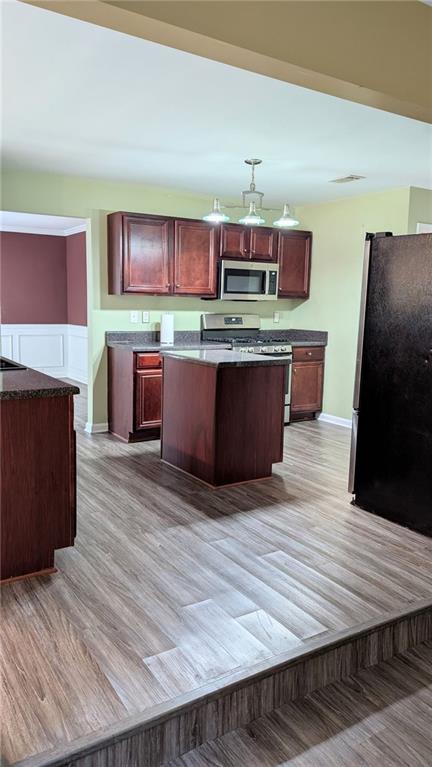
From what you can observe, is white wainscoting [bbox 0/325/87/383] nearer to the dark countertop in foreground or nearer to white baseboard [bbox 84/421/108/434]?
white baseboard [bbox 84/421/108/434]

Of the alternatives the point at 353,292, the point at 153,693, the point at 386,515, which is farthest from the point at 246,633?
the point at 353,292

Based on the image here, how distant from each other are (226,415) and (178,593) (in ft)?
5.02

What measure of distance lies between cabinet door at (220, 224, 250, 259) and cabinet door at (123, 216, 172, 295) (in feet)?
2.05

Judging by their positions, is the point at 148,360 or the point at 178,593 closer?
the point at 178,593

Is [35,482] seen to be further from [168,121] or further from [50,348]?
[50,348]

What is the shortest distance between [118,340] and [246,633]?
3714 mm

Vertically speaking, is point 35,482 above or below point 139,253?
below

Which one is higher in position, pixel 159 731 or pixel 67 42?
pixel 67 42

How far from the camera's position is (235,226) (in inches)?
227

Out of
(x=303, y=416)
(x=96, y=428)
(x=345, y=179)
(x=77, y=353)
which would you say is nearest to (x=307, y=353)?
(x=303, y=416)

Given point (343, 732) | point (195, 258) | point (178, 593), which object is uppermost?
point (195, 258)

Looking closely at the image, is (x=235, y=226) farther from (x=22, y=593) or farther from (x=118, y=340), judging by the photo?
(x=22, y=593)

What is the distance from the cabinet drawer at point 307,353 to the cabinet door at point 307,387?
0.04 m

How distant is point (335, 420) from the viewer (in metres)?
6.14
